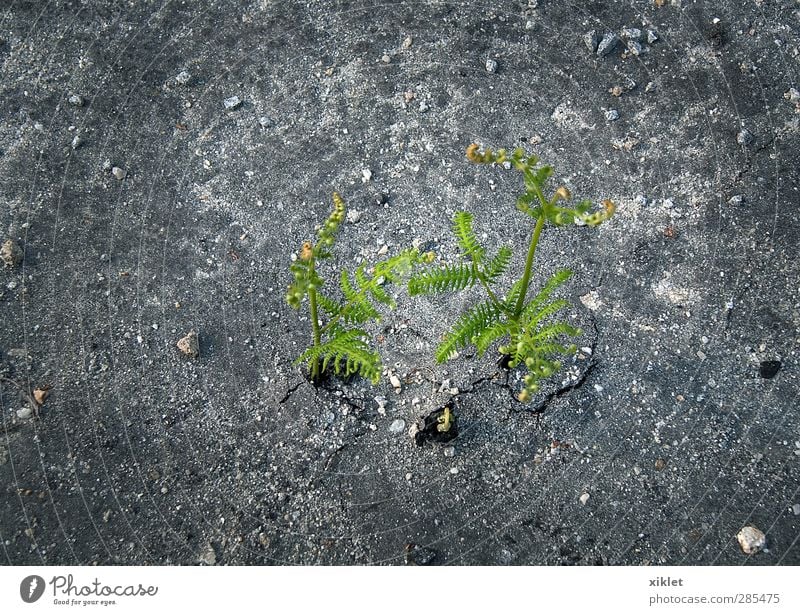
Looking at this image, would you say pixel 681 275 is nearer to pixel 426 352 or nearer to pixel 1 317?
pixel 426 352

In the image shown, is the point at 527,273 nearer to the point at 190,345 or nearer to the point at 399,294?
the point at 399,294

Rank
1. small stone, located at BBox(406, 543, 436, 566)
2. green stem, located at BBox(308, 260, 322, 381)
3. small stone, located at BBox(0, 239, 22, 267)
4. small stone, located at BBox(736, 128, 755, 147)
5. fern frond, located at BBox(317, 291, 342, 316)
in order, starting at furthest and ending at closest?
small stone, located at BBox(736, 128, 755, 147)
small stone, located at BBox(0, 239, 22, 267)
small stone, located at BBox(406, 543, 436, 566)
fern frond, located at BBox(317, 291, 342, 316)
green stem, located at BBox(308, 260, 322, 381)

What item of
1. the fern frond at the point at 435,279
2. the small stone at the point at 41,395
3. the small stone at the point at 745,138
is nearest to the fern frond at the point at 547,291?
the fern frond at the point at 435,279

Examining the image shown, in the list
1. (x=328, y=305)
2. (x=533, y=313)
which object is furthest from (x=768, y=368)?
(x=328, y=305)

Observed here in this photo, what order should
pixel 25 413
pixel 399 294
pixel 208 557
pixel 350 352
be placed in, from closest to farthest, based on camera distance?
pixel 350 352
pixel 208 557
pixel 25 413
pixel 399 294

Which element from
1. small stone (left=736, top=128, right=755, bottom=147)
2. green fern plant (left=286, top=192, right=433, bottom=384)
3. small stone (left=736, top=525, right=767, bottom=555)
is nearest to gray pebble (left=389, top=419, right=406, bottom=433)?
green fern plant (left=286, top=192, right=433, bottom=384)

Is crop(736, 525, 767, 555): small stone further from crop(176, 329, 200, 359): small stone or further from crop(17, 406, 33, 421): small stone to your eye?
crop(17, 406, 33, 421): small stone
